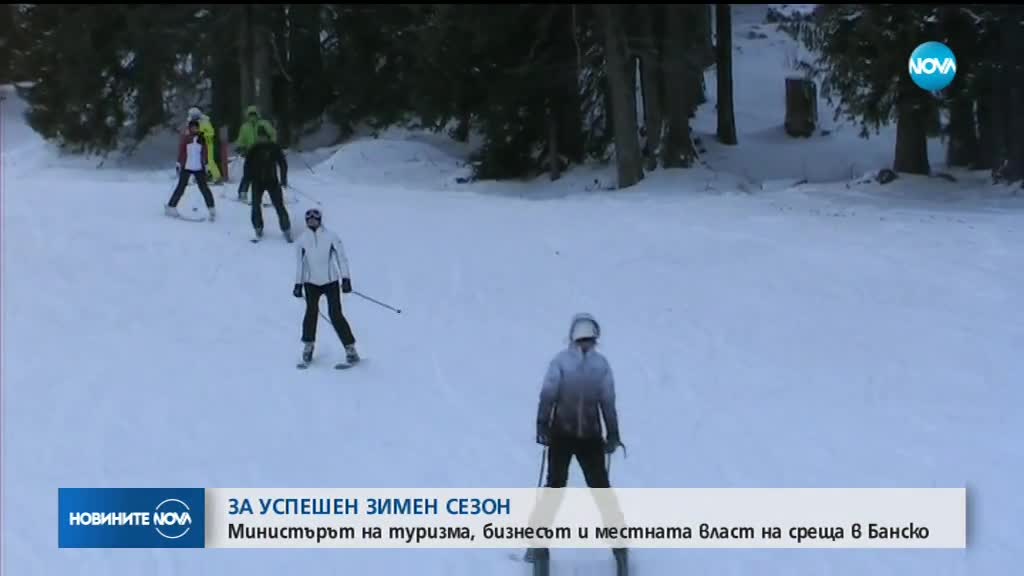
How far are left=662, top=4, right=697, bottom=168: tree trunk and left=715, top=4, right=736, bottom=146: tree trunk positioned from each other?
479 cm

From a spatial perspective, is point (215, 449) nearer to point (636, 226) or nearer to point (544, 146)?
point (636, 226)

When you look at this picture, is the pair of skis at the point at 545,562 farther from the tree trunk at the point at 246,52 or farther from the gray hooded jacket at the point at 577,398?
the tree trunk at the point at 246,52

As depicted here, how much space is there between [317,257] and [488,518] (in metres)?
4.64

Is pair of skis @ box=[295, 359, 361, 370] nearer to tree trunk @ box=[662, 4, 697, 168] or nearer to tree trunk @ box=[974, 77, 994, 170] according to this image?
tree trunk @ box=[974, 77, 994, 170]

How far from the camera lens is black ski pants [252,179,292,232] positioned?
18.6 meters

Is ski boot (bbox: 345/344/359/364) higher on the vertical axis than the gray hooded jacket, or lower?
lower

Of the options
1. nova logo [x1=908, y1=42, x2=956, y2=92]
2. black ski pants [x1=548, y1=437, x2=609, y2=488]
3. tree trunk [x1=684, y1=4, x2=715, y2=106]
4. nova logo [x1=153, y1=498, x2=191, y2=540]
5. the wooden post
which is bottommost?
nova logo [x1=153, y1=498, x2=191, y2=540]

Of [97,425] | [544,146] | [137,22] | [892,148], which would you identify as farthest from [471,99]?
[97,425]

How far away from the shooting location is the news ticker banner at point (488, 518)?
9.24 meters

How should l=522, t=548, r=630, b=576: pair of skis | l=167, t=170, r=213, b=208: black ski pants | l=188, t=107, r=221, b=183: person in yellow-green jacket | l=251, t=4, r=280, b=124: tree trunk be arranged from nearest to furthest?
l=522, t=548, r=630, b=576: pair of skis, l=167, t=170, r=213, b=208: black ski pants, l=188, t=107, r=221, b=183: person in yellow-green jacket, l=251, t=4, r=280, b=124: tree trunk

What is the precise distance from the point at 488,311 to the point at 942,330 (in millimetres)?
5479

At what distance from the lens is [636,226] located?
69.4 ft

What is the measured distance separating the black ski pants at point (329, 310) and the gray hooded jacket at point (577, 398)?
18.3 feet

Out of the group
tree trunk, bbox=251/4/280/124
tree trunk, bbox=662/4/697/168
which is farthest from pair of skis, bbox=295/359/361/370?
tree trunk, bbox=251/4/280/124
